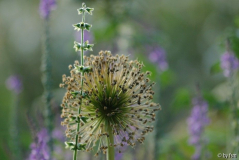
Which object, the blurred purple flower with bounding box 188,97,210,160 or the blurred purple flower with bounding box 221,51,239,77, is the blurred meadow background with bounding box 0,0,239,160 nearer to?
the blurred purple flower with bounding box 188,97,210,160

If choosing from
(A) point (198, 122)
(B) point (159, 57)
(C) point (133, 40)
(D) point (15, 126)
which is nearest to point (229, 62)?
(A) point (198, 122)

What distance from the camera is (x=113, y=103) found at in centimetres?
277

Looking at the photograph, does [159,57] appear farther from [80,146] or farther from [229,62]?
[80,146]

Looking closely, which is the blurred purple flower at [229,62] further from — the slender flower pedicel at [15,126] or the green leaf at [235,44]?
the slender flower pedicel at [15,126]

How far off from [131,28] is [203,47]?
10.7 m

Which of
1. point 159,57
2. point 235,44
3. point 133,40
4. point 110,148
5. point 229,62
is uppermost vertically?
point 133,40

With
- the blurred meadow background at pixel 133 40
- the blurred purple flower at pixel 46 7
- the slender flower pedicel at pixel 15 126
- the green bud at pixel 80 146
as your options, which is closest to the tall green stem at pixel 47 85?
the blurred purple flower at pixel 46 7

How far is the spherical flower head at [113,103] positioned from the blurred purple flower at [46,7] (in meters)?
1.49

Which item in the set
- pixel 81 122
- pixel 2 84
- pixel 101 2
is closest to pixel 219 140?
pixel 81 122

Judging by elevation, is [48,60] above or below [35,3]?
below

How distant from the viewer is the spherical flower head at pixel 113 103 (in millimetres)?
2732

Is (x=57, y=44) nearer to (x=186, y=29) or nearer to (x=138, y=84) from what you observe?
(x=186, y=29)

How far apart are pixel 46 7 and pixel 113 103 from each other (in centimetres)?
177

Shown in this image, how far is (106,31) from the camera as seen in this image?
6836 millimetres
